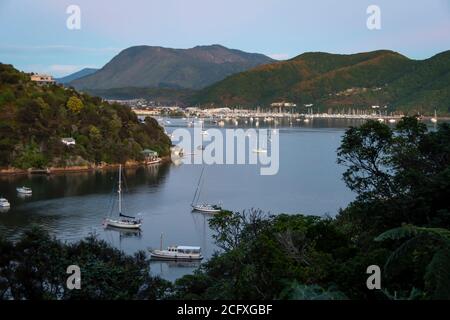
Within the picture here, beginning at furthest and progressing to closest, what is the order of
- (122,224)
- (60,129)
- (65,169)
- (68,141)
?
(60,129), (68,141), (65,169), (122,224)

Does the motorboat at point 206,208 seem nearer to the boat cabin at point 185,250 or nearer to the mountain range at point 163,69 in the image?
the boat cabin at point 185,250

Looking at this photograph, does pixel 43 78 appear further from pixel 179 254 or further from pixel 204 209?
pixel 179 254

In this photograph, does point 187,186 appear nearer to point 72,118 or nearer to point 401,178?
point 72,118

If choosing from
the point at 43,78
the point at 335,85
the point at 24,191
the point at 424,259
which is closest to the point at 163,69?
the point at 335,85

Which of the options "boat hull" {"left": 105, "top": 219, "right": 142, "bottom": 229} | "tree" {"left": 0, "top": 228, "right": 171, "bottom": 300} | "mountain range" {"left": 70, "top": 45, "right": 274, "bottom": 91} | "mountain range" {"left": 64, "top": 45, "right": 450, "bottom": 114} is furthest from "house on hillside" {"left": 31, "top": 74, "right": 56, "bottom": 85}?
"mountain range" {"left": 70, "top": 45, "right": 274, "bottom": 91}

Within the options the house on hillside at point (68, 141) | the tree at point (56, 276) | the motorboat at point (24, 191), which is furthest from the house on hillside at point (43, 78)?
the tree at point (56, 276)

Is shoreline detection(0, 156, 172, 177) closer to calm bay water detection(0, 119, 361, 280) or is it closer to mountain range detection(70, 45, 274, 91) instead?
calm bay water detection(0, 119, 361, 280)

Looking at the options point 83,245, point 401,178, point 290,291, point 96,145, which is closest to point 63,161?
point 96,145
